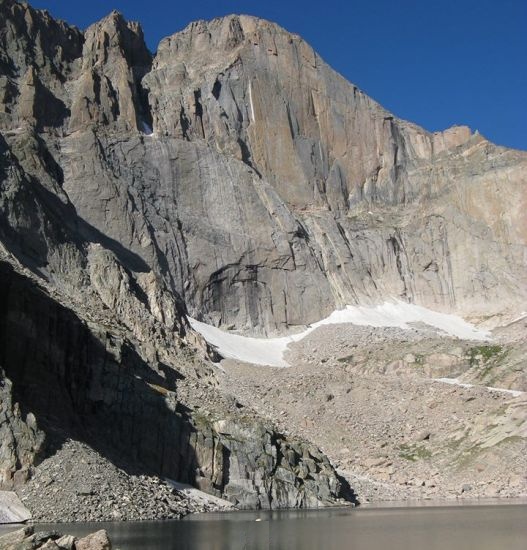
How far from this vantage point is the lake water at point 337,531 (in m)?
39.2

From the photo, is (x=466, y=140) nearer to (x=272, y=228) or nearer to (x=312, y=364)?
(x=272, y=228)

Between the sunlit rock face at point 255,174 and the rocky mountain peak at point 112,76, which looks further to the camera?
the rocky mountain peak at point 112,76

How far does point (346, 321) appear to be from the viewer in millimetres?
127500

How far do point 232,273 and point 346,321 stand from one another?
17.5m

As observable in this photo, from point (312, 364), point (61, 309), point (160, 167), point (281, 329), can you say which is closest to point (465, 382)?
point (312, 364)

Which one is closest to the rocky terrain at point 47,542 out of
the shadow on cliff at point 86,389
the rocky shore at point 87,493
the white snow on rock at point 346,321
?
the rocky shore at point 87,493

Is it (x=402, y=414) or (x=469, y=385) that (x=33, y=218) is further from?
(x=469, y=385)

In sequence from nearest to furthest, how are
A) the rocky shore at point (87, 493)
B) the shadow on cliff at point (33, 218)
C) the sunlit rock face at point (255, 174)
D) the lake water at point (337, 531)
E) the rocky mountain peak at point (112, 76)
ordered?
1. the lake water at point (337, 531)
2. the rocky shore at point (87, 493)
3. the shadow on cliff at point (33, 218)
4. the sunlit rock face at point (255, 174)
5. the rocky mountain peak at point (112, 76)

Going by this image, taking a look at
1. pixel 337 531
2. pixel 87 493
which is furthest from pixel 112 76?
pixel 337 531

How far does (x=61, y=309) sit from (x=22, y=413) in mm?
16558

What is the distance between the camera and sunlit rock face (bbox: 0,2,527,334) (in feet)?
408

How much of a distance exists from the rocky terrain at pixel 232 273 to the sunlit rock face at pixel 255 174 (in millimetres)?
387

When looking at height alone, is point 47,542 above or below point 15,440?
below

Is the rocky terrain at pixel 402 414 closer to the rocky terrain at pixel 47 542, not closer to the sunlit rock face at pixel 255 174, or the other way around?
the sunlit rock face at pixel 255 174
